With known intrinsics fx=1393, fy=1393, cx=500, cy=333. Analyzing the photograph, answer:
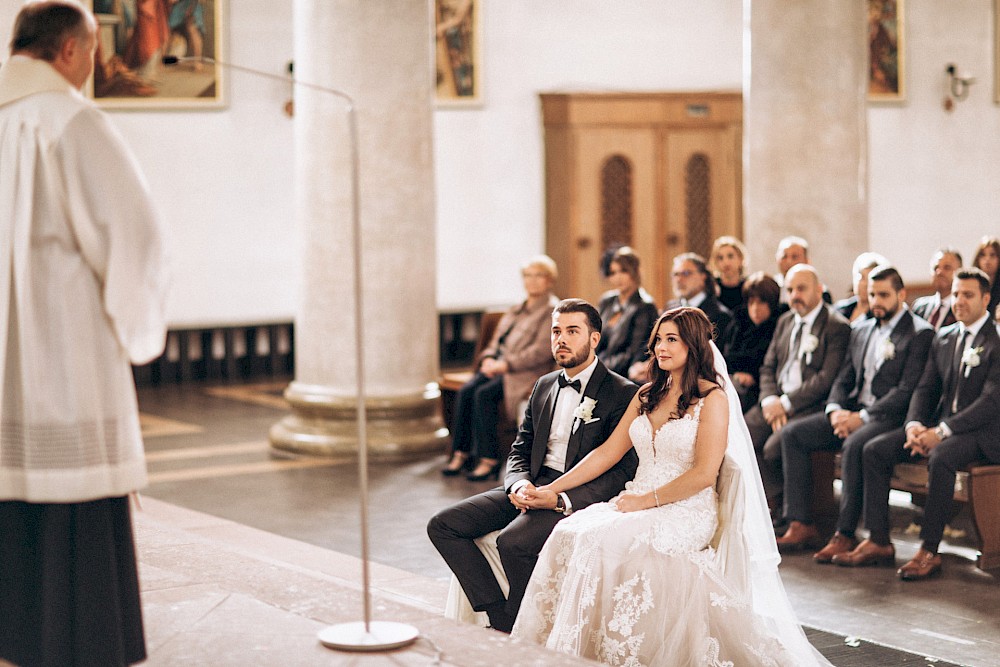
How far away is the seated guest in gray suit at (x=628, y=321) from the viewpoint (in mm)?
8523

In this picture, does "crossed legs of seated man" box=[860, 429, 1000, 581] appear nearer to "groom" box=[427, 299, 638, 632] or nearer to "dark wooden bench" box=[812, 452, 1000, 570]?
"dark wooden bench" box=[812, 452, 1000, 570]

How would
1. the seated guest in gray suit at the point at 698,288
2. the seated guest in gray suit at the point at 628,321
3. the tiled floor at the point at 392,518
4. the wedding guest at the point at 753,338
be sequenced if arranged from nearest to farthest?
the tiled floor at the point at 392,518, the wedding guest at the point at 753,338, the seated guest in gray suit at the point at 698,288, the seated guest in gray suit at the point at 628,321

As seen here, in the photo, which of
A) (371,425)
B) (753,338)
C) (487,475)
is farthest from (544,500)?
(371,425)

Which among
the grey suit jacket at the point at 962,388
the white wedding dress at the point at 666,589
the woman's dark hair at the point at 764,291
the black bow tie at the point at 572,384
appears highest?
the woman's dark hair at the point at 764,291

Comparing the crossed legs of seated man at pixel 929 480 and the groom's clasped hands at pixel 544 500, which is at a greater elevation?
the groom's clasped hands at pixel 544 500

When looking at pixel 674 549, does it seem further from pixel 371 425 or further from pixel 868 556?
pixel 371 425

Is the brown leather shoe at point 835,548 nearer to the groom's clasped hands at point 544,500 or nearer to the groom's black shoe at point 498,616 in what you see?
the groom's clasped hands at point 544,500

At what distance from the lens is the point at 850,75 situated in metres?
Answer: 9.91

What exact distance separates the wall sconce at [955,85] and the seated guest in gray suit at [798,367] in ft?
34.2

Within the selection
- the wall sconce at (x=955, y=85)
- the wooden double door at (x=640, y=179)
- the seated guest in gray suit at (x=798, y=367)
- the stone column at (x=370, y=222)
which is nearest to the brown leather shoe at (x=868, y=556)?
the seated guest in gray suit at (x=798, y=367)

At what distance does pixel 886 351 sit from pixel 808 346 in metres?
0.54

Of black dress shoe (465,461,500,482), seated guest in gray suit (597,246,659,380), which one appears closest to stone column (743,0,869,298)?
seated guest in gray suit (597,246,659,380)

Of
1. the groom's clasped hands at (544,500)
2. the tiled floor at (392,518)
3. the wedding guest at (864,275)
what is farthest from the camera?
the wedding guest at (864,275)

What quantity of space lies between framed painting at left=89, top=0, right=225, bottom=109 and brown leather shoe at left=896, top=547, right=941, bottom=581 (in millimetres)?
9106
